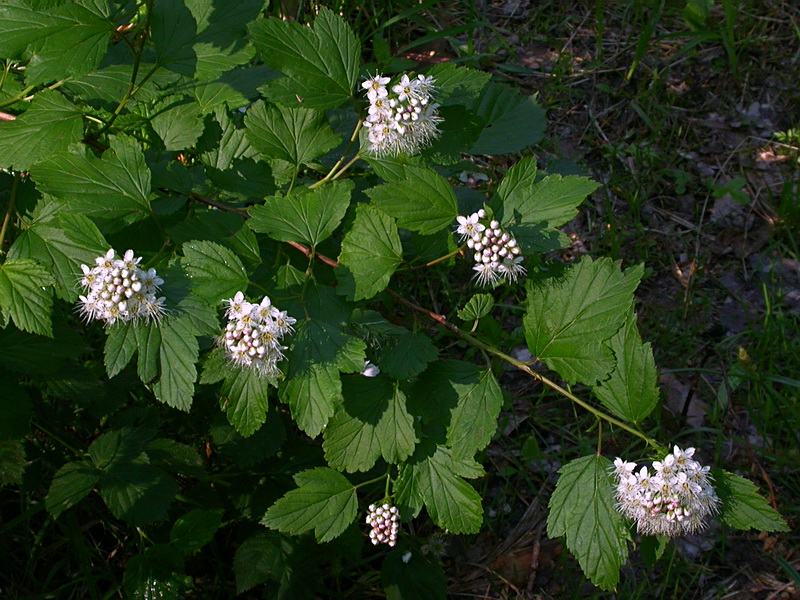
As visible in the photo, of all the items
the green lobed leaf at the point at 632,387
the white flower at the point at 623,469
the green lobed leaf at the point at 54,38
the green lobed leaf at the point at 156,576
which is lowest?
the green lobed leaf at the point at 156,576

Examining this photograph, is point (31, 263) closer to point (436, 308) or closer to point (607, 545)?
point (607, 545)

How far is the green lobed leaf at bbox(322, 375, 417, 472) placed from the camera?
6.38 feet

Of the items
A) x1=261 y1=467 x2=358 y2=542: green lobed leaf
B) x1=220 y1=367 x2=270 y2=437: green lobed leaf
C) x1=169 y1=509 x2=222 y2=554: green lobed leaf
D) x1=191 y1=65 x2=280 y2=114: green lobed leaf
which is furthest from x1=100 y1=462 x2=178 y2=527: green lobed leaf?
x1=191 y1=65 x2=280 y2=114: green lobed leaf

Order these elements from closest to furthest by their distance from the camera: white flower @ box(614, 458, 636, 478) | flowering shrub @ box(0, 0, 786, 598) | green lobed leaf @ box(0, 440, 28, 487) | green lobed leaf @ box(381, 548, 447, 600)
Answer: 1. flowering shrub @ box(0, 0, 786, 598)
2. white flower @ box(614, 458, 636, 478)
3. green lobed leaf @ box(0, 440, 28, 487)
4. green lobed leaf @ box(381, 548, 447, 600)

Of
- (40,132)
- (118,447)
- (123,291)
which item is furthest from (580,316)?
(118,447)

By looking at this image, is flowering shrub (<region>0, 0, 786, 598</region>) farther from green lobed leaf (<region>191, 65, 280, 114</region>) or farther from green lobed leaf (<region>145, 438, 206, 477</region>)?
green lobed leaf (<region>145, 438, 206, 477</region>)

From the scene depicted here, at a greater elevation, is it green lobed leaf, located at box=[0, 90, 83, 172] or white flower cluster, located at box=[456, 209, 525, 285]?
green lobed leaf, located at box=[0, 90, 83, 172]

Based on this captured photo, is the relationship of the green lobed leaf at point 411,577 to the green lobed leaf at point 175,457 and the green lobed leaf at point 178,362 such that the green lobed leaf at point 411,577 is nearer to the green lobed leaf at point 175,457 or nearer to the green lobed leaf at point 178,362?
the green lobed leaf at point 175,457

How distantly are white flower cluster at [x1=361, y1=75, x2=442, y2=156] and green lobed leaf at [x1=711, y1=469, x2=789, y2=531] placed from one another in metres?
1.18

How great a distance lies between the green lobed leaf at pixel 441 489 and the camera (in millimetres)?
2080

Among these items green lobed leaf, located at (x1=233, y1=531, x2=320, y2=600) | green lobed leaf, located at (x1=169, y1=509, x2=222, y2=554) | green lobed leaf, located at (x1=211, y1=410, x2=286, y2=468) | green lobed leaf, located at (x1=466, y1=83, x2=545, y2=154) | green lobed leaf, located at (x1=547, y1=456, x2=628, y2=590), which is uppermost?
green lobed leaf, located at (x1=466, y1=83, x2=545, y2=154)

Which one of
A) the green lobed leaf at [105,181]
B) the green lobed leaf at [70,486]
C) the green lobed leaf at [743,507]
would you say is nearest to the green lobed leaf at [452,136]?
the green lobed leaf at [105,181]

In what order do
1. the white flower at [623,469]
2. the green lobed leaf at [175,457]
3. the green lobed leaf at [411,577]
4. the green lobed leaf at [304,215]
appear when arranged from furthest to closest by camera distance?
the green lobed leaf at [411,577] → the green lobed leaf at [175,457] → the white flower at [623,469] → the green lobed leaf at [304,215]

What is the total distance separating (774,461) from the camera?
315 cm
